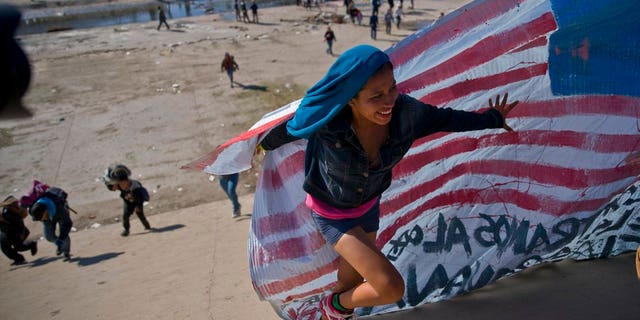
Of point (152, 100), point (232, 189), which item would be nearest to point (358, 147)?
point (232, 189)

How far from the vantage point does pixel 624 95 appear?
9.55 ft

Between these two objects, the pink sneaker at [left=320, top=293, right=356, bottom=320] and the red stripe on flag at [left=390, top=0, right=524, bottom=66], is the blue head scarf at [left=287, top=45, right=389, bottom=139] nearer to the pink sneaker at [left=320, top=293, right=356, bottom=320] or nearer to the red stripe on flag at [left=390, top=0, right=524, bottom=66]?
the red stripe on flag at [left=390, top=0, right=524, bottom=66]

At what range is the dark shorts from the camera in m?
2.38

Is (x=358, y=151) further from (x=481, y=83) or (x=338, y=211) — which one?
(x=481, y=83)

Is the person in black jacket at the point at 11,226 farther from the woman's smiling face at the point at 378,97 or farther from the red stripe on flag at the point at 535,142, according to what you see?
the woman's smiling face at the point at 378,97

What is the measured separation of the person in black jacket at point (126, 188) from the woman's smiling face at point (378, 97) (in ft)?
15.5

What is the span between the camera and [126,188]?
251 inches

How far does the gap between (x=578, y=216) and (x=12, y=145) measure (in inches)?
466

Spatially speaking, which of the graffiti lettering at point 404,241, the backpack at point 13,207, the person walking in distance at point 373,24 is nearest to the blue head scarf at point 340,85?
the graffiti lettering at point 404,241

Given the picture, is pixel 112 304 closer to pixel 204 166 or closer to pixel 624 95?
pixel 204 166

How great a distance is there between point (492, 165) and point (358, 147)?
115 centimetres

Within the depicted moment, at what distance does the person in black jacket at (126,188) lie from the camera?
6184 millimetres

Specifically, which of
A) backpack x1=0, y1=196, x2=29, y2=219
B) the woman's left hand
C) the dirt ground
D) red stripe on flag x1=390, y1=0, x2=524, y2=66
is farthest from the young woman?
the dirt ground

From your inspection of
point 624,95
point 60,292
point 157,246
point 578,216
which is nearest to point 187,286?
point 60,292
